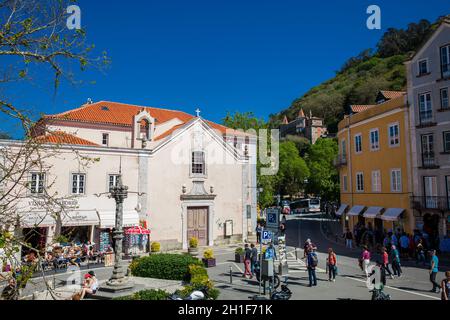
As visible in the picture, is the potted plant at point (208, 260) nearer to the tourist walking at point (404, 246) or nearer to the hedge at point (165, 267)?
the hedge at point (165, 267)

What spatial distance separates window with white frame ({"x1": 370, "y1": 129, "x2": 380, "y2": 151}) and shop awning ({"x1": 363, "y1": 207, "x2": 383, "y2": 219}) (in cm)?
506

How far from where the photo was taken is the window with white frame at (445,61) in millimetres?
24453

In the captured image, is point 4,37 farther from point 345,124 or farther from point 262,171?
point 262,171

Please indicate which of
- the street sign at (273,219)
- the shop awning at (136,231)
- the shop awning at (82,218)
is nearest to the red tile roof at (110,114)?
the shop awning at (136,231)

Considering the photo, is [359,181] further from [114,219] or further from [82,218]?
[82,218]

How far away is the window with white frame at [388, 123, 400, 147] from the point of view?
1073 inches

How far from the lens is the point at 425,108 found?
83.5 ft

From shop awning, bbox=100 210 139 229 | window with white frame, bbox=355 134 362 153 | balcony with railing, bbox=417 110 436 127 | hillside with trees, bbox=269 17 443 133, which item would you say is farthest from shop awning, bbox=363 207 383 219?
hillside with trees, bbox=269 17 443 133

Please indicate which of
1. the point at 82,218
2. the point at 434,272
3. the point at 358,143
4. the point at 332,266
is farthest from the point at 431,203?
the point at 82,218

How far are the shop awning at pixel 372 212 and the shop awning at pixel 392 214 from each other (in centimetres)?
75

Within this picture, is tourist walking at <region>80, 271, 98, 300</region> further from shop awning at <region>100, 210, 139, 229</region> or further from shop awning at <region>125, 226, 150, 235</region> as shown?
shop awning at <region>125, 226, 150, 235</region>

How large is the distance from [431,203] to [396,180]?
3.36 meters

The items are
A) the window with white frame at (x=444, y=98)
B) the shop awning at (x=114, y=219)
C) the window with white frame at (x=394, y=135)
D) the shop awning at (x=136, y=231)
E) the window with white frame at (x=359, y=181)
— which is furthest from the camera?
the window with white frame at (x=359, y=181)
